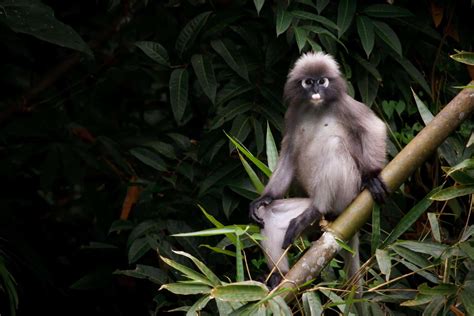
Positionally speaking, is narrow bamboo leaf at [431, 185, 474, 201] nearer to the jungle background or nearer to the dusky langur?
the jungle background

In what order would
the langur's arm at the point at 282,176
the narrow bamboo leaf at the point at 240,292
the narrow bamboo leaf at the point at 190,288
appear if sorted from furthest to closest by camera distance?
the langur's arm at the point at 282,176 < the narrow bamboo leaf at the point at 190,288 < the narrow bamboo leaf at the point at 240,292

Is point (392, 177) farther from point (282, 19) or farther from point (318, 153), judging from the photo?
point (282, 19)

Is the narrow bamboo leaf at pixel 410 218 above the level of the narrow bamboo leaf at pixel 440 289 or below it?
above

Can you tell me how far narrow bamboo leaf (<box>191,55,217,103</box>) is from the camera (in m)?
3.98

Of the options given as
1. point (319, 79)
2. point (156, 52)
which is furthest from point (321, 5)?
point (156, 52)

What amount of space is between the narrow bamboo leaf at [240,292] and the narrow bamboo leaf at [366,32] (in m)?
1.45

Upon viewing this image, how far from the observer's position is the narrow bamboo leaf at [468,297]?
9.50 ft

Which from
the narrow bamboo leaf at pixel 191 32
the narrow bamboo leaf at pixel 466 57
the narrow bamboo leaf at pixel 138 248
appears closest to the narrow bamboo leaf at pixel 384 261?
the narrow bamboo leaf at pixel 466 57

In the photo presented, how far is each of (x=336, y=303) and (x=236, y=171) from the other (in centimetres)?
129

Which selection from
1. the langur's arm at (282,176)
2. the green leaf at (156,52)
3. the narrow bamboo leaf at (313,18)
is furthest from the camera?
the green leaf at (156,52)

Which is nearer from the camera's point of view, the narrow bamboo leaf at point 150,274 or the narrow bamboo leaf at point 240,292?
the narrow bamboo leaf at point 240,292

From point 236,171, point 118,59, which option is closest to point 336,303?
point 236,171

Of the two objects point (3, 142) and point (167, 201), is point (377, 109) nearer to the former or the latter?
point (167, 201)

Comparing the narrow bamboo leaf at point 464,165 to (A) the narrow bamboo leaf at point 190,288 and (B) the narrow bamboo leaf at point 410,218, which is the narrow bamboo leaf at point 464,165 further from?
(A) the narrow bamboo leaf at point 190,288
